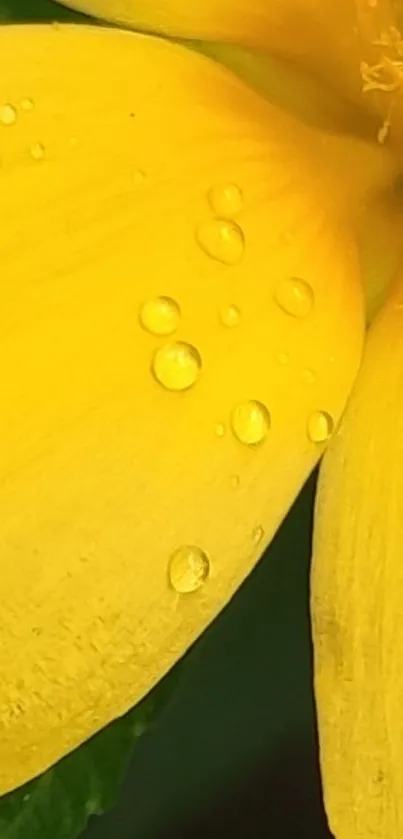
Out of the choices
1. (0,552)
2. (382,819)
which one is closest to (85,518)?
(0,552)

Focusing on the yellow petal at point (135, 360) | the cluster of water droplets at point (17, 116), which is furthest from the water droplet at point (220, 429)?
the cluster of water droplets at point (17, 116)

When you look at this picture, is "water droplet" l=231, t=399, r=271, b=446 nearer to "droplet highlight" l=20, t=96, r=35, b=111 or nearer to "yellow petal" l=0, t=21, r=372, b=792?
"yellow petal" l=0, t=21, r=372, b=792

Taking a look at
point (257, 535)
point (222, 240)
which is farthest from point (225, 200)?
point (257, 535)

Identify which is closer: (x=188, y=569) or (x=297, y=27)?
(x=188, y=569)

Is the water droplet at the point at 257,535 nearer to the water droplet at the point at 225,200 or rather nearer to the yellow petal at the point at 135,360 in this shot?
the yellow petal at the point at 135,360

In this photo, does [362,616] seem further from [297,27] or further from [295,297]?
[297,27]

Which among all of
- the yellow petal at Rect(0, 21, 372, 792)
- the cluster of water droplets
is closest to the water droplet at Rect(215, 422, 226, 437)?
the yellow petal at Rect(0, 21, 372, 792)

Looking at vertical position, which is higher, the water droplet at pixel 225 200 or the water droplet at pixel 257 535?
the water droplet at pixel 225 200
